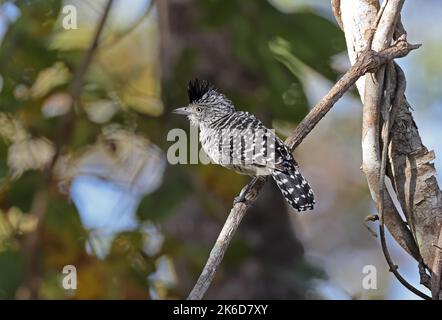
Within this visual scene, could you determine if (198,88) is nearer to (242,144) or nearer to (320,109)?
(242,144)

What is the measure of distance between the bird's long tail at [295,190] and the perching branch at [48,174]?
1.42 meters

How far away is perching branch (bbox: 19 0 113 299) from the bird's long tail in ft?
4.65

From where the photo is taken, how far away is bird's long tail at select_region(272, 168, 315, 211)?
218cm

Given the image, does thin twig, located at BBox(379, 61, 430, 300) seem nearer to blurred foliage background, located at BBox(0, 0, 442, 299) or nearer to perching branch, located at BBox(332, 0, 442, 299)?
perching branch, located at BBox(332, 0, 442, 299)

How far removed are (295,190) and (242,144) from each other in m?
0.27

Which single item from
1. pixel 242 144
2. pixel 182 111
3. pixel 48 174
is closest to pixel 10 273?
pixel 48 174

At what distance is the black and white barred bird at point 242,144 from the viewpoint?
2283 millimetres

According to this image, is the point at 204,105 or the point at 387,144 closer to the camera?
the point at 387,144

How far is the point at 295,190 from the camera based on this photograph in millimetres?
2256

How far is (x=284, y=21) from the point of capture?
377 centimetres

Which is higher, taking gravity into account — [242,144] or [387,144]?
[242,144]

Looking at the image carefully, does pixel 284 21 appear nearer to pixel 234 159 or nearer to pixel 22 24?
pixel 22 24

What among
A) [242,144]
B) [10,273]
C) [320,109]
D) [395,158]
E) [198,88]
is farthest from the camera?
[10,273]

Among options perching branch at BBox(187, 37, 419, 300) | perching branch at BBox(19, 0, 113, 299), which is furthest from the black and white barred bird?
perching branch at BBox(19, 0, 113, 299)
